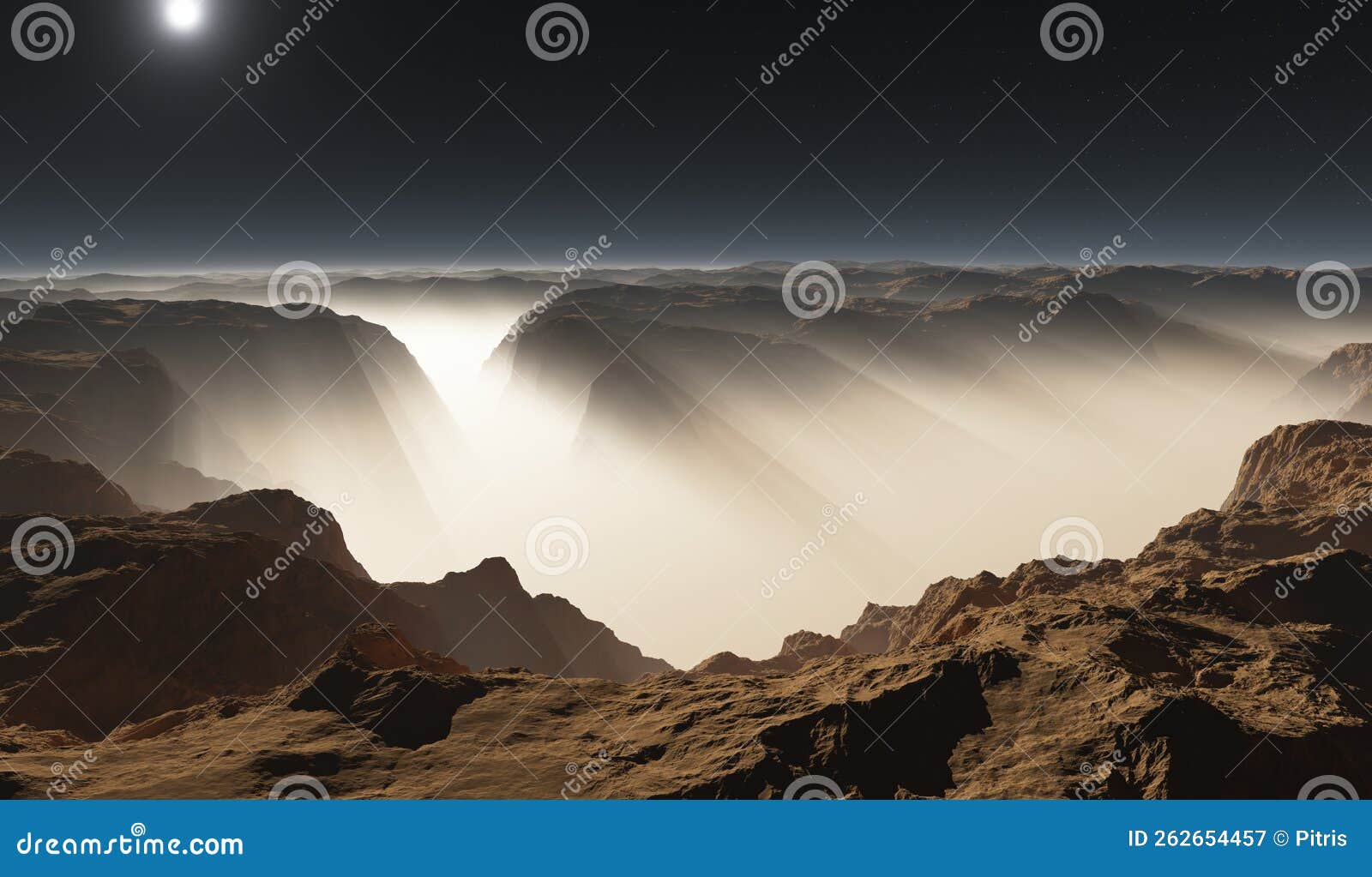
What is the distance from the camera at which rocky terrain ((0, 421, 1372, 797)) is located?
1502cm

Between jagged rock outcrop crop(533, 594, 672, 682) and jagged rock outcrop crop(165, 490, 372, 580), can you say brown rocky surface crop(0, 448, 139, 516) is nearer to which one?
jagged rock outcrop crop(165, 490, 372, 580)

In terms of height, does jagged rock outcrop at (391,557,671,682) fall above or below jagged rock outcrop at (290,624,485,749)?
above

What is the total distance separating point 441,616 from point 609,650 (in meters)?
15.8

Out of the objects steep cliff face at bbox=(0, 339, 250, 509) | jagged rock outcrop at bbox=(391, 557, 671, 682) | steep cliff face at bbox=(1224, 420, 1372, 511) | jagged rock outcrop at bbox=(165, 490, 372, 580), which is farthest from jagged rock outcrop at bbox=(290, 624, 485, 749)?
steep cliff face at bbox=(0, 339, 250, 509)

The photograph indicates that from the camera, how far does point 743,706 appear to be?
18578 millimetres

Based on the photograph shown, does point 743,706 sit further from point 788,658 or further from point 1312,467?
point 1312,467

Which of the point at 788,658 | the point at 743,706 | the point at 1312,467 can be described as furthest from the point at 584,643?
the point at 1312,467

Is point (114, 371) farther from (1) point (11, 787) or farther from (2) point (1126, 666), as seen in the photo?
(2) point (1126, 666)

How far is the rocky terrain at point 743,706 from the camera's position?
1502 cm

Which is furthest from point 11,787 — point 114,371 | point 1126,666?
point 114,371

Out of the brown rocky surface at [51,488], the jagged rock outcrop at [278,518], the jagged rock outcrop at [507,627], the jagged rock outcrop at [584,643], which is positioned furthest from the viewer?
the jagged rock outcrop at [584,643]

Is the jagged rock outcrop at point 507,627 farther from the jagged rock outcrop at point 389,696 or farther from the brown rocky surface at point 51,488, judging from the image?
the jagged rock outcrop at point 389,696

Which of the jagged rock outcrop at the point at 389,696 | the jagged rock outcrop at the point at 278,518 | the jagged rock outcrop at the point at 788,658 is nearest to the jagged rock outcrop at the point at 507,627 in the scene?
the jagged rock outcrop at the point at 278,518

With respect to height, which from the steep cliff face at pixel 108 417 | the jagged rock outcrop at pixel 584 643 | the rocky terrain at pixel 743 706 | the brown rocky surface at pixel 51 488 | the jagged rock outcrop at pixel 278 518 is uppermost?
the steep cliff face at pixel 108 417
